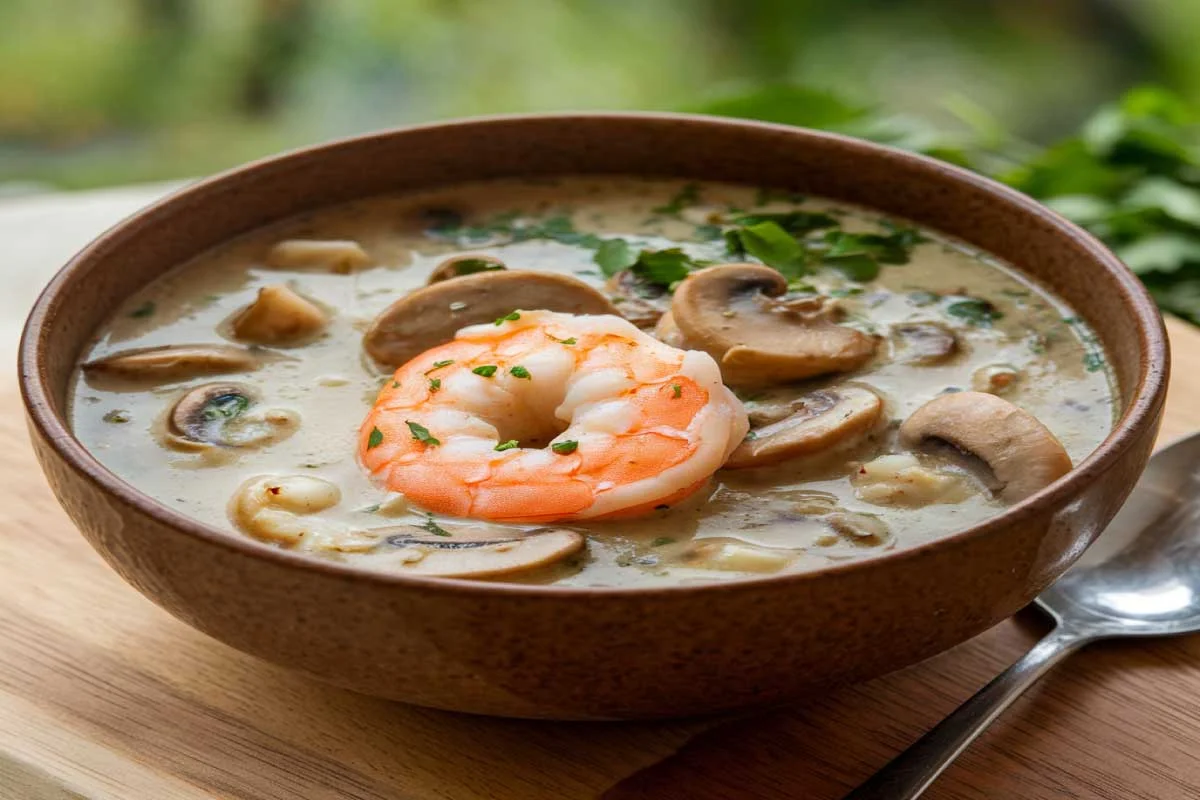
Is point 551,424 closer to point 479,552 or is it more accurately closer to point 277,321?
point 479,552

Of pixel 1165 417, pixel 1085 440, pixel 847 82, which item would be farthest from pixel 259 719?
pixel 847 82

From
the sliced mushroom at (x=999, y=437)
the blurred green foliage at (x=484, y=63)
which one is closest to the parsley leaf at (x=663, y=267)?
the sliced mushroom at (x=999, y=437)

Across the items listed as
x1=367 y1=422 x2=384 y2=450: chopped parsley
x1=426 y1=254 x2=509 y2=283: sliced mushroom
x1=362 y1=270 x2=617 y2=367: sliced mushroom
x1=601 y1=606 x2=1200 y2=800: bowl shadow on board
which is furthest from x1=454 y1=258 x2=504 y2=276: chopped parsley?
x1=601 y1=606 x2=1200 y2=800: bowl shadow on board

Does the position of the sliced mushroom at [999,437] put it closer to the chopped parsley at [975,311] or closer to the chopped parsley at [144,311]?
the chopped parsley at [975,311]

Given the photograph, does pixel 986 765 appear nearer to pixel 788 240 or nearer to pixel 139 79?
pixel 788 240

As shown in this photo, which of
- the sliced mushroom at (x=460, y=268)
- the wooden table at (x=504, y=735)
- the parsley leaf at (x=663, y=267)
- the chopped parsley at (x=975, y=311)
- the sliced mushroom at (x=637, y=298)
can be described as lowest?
the wooden table at (x=504, y=735)

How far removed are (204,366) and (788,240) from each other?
1.05 meters

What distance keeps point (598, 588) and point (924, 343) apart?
103 cm

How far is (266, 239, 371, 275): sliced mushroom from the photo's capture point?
2.68 m

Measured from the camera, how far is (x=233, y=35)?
6484 mm

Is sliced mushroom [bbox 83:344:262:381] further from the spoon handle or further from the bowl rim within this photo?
the spoon handle

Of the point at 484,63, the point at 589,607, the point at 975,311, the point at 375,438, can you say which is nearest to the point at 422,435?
the point at 375,438

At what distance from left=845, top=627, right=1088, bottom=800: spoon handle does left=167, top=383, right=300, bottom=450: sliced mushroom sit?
0.96 m

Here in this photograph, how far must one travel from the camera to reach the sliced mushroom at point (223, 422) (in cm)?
213
